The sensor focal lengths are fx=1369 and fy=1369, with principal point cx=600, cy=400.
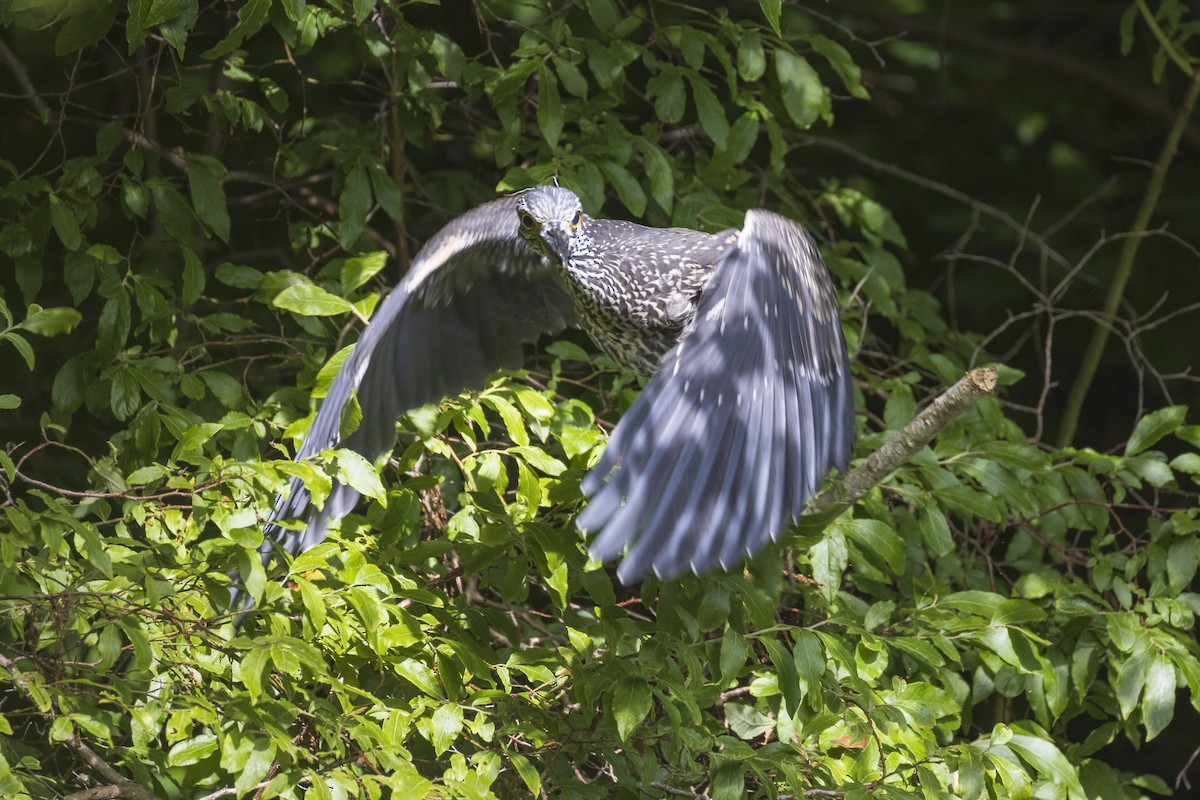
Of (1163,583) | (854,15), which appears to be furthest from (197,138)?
(1163,583)

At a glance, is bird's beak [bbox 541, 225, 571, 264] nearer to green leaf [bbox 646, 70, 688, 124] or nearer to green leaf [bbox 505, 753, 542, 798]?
green leaf [bbox 646, 70, 688, 124]

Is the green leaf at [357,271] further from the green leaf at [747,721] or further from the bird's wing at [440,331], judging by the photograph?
the green leaf at [747,721]

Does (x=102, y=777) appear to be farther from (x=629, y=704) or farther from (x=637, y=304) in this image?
(x=637, y=304)

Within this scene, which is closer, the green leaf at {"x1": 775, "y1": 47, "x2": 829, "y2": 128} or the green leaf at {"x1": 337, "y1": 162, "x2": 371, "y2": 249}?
the green leaf at {"x1": 337, "y1": 162, "x2": 371, "y2": 249}

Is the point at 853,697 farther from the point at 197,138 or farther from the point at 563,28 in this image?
the point at 197,138

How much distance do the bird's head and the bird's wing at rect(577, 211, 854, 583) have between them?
1.45 ft

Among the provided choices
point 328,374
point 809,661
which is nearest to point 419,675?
point 809,661

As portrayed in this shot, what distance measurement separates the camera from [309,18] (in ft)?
8.82

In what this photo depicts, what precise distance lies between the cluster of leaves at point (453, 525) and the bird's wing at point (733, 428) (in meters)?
0.16

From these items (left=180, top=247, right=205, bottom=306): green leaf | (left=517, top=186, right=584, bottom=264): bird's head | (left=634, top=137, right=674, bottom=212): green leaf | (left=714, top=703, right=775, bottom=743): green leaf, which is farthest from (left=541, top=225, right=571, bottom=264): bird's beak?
(left=714, top=703, right=775, bottom=743): green leaf

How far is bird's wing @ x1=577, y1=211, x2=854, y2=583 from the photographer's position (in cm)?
187

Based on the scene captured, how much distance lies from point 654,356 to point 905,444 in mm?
771

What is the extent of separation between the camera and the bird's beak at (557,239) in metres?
2.68

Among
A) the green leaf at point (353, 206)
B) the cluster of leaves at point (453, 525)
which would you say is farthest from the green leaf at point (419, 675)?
the green leaf at point (353, 206)
